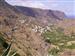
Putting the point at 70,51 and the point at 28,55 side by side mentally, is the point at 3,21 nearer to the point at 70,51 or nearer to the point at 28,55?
the point at 70,51

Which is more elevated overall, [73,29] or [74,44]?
[74,44]

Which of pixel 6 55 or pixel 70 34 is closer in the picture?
pixel 6 55

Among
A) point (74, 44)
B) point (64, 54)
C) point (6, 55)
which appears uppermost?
point (6, 55)

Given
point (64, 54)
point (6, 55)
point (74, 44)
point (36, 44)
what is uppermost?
point (6, 55)

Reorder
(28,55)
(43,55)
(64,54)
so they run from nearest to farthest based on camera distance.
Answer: (28,55) < (43,55) < (64,54)

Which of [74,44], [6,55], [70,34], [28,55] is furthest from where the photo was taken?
[70,34]

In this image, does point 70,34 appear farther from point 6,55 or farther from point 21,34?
point 6,55

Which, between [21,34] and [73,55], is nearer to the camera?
[21,34]

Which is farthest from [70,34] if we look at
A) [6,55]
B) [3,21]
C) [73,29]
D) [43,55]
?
[6,55]

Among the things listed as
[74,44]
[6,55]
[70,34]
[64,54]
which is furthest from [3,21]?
[6,55]
